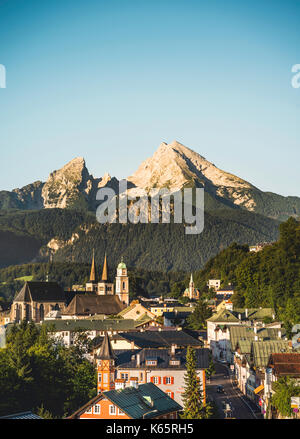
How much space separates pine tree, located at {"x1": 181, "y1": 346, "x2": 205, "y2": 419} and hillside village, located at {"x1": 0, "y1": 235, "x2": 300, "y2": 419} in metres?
0.79

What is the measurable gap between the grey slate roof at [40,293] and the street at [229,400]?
102299 millimetres

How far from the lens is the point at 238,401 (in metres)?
75.4

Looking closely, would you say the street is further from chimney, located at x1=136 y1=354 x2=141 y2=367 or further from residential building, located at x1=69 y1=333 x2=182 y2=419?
residential building, located at x1=69 y1=333 x2=182 y2=419

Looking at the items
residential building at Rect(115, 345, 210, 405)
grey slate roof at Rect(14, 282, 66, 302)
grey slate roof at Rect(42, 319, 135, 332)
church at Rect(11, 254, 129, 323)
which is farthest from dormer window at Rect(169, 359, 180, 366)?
grey slate roof at Rect(14, 282, 66, 302)

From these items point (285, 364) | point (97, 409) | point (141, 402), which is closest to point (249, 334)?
point (285, 364)

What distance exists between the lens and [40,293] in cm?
19388

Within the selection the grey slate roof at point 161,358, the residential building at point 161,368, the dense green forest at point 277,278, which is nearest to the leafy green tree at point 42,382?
the grey slate roof at point 161,358

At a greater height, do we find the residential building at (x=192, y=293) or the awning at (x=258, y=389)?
the residential building at (x=192, y=293)

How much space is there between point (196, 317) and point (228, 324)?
18401 mm

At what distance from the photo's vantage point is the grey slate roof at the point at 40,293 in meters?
191

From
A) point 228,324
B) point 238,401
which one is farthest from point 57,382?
point 228,324

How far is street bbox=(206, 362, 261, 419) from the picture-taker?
67125 millimetres

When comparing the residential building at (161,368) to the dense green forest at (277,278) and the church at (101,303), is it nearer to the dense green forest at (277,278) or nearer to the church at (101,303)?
the dense green forest at (277,278)
